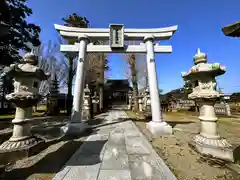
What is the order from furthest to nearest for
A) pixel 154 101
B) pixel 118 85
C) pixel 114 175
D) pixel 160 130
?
pixel 118 85
pixel 154 101
pixel 160 130
pixel 114 175

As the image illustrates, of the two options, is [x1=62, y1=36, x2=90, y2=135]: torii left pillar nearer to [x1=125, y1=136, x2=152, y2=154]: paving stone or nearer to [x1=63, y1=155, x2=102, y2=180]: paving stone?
[x1=63, y1=155, x2=102, y2=180]: paving stone

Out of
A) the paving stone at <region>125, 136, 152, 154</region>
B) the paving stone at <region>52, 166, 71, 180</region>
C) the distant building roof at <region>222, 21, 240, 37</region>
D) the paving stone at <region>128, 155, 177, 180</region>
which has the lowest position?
the paving stone at <region>125, 136, 152, 154</region>

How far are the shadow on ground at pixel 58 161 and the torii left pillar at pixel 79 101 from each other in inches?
52.2

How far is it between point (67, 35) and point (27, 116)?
14.8ft

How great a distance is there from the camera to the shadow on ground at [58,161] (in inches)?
93.2

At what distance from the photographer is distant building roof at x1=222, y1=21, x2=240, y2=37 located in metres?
1.96

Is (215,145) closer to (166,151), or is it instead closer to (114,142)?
(166,151)

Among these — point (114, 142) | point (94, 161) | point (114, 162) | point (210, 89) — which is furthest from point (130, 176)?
point (210, 89)

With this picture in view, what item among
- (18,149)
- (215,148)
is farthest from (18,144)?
(215,148)

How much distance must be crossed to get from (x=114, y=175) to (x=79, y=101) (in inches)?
155

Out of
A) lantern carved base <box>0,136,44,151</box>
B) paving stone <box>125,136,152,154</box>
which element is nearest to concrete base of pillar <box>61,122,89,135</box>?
lantern carved base <box>0,136,44,151</box>

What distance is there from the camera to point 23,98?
3.01 m

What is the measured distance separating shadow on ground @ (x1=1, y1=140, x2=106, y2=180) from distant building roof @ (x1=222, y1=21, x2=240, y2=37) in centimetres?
379

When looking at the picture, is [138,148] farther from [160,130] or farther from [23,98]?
[23,98]
